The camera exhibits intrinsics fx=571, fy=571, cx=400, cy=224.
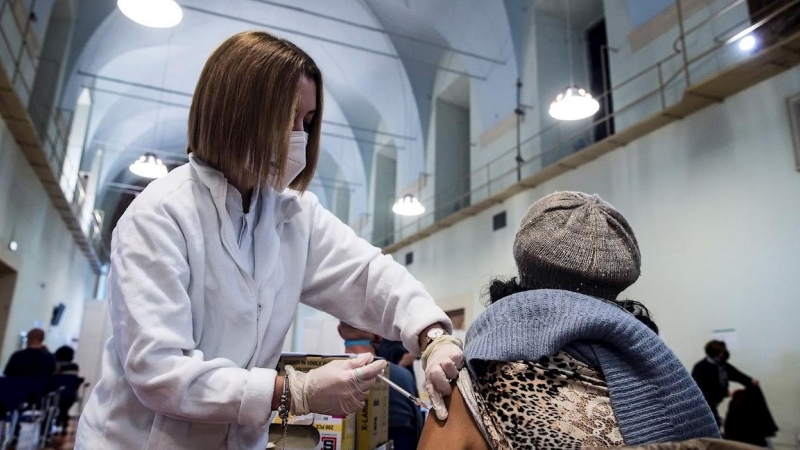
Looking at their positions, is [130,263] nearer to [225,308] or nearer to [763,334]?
[225,308]

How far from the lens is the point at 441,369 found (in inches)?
41.6

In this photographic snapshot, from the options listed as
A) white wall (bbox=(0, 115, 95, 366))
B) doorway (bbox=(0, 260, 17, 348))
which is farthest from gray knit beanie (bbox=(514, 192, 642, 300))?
doorway (bbox=(0, 260, 17, 348))

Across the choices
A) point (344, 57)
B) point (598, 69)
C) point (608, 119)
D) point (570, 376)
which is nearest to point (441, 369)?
point (570, 376)

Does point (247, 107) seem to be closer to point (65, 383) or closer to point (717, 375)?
point (717, 375)

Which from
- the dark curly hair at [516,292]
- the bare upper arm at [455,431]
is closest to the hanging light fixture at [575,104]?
the dark curly hair at [516,292]

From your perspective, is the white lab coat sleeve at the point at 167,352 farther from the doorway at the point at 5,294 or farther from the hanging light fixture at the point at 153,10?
the doorway at the point at 5,294

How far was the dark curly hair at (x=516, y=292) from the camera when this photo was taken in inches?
49.6

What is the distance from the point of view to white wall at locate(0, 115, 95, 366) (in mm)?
7930

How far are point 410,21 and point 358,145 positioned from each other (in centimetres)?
578

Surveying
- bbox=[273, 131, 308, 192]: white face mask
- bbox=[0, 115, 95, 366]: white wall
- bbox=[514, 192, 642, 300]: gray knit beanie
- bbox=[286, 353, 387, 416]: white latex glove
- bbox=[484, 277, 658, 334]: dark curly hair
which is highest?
bbox=[0, 115, 95, 366]: white wall

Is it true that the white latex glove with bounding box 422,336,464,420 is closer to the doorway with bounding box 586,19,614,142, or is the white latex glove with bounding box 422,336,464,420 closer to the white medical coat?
the white medical coat

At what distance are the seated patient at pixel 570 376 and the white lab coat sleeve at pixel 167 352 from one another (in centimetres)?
36

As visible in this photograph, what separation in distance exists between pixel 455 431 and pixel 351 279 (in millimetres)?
430

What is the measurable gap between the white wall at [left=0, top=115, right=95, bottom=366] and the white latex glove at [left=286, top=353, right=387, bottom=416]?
26.3ft
